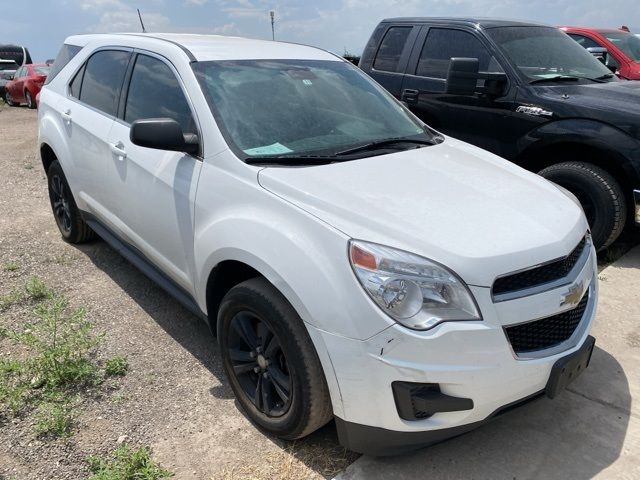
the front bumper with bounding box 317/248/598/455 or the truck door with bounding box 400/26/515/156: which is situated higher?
the truck door with bounding box 400/26/515/156

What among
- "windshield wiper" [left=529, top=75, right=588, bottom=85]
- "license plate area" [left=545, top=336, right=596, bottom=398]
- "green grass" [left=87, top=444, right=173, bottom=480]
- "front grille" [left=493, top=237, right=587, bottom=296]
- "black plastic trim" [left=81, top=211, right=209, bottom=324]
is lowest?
"green grass" [left=87, top=444, right=173, bottom=480]

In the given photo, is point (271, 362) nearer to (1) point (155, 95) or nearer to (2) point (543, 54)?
(1) point (155, 95)

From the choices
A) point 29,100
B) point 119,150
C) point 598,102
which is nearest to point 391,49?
point 598,102

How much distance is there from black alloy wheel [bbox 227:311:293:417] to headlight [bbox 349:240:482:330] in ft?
1.79

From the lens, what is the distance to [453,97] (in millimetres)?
5367

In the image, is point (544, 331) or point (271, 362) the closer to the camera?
point (544, 331)

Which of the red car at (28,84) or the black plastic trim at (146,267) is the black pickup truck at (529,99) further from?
the red car at (28,84)

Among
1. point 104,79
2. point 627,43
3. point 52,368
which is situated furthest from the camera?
point 627,43

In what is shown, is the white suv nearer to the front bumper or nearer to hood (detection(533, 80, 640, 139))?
the front bumper

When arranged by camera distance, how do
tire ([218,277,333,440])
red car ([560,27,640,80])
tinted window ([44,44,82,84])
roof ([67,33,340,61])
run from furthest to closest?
red car ([560,27,640,80]) < tinted window ([44,44,82,84]) < roof ([67,33,340,61]) < tire ([218,277,333,440])

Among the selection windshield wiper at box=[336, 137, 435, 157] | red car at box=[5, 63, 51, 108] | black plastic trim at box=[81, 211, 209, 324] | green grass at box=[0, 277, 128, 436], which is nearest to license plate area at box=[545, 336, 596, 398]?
windshield wiper at box=[336, 137, 435, 157]

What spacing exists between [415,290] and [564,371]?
74cm

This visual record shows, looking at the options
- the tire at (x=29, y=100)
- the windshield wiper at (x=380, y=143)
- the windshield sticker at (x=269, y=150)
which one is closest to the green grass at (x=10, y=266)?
the windshield sticker at (x=269, y=150)

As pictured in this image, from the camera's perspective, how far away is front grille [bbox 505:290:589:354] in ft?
7.11
